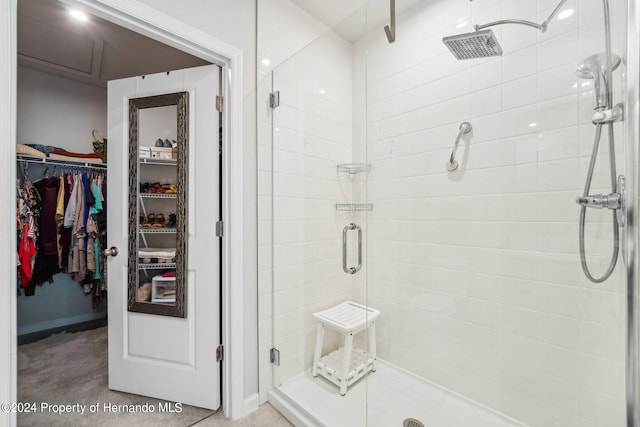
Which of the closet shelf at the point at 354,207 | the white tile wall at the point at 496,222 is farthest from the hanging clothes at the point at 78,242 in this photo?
the white tile wall at the point at 496,222

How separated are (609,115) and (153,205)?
2.31 m

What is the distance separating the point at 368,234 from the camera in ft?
5.96

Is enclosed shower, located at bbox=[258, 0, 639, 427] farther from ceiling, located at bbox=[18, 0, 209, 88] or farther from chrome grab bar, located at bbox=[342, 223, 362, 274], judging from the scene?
ceiling, located at bbox=[18, 0, 209, 88]

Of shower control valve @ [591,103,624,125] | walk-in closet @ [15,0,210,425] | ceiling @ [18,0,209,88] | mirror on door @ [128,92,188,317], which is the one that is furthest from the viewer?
walk-in closet @ [15,0,210,425]

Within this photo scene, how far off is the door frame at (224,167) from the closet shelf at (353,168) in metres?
0.68

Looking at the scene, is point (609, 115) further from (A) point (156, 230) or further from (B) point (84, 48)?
(B) point (84, 48)

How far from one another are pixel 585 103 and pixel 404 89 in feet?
2.85

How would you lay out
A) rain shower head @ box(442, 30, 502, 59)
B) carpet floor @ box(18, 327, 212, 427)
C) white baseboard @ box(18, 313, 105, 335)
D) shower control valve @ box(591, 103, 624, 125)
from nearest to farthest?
1. shower control valve @ box(591, 103, 624, 125)
2. rain shower head @ box(442, 30, 502, 59)
3. carpet floor @ box(18, 327, 212, 427)
4. white baseboard @ box(18, 313, 105, 335)

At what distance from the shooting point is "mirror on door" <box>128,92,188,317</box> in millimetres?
1802

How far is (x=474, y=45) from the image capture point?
1309 mm

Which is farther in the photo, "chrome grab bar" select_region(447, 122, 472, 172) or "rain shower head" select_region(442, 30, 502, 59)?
"chrome grab bar" select_region(447, 122, 472, 172)

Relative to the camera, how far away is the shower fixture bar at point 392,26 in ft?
5.10

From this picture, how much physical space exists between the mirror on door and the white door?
0.04 metres

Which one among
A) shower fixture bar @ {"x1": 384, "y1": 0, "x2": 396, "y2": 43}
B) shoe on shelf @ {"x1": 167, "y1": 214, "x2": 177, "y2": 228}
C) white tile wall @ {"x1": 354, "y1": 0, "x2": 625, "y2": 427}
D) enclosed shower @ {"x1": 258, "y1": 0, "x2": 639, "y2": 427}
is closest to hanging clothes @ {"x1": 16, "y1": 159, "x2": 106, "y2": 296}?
shoe on shelf @ {"x1": 167, "y1": 214, "x2": 177, "y2": 228}
